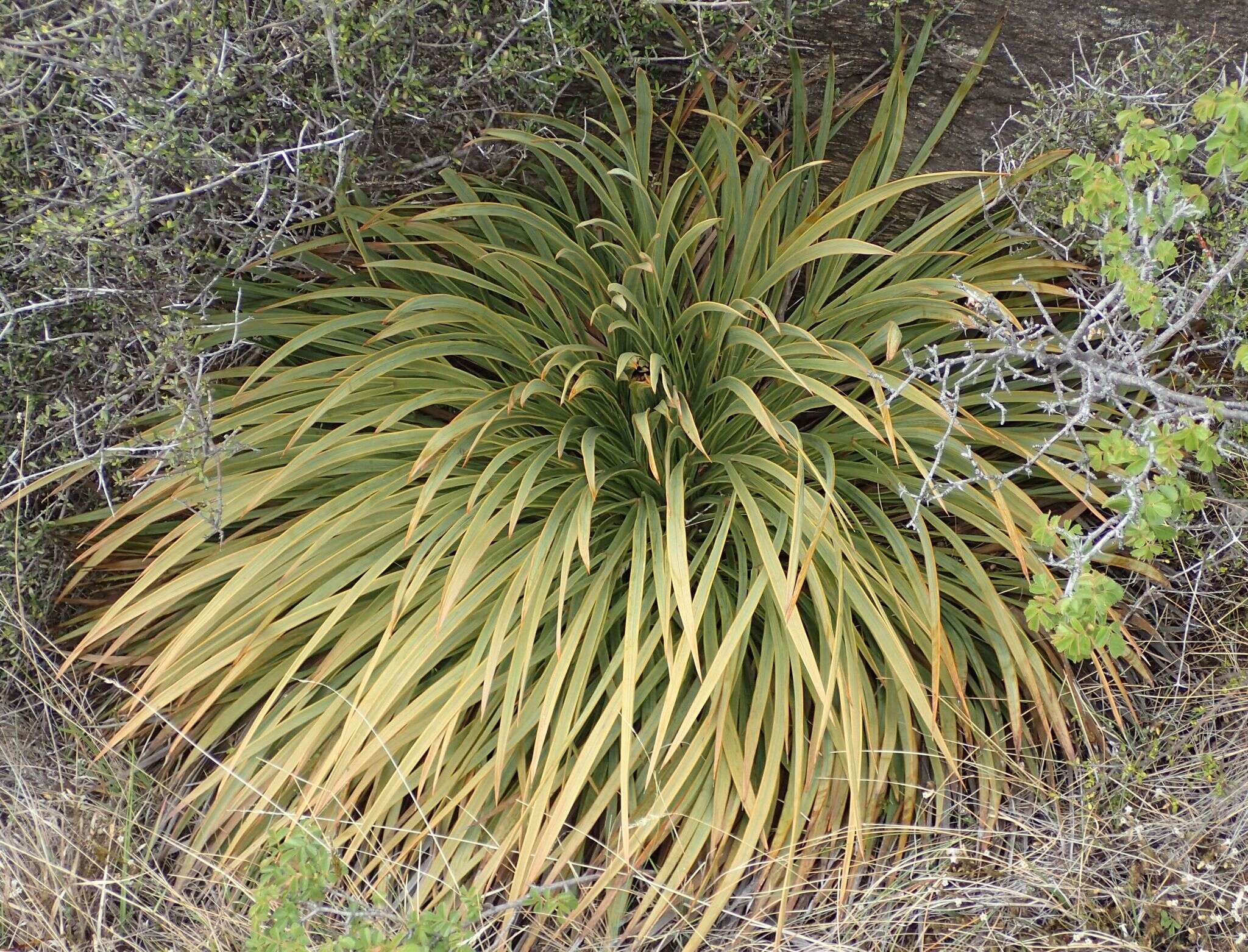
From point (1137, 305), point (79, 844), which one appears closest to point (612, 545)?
point (1137, 305)

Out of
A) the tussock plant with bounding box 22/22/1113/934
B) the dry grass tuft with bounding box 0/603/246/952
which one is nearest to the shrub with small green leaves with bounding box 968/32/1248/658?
the tussock plant with bounding box 22/22/1113/934

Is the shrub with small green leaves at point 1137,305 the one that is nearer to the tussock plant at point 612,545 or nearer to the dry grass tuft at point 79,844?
the tussock plant at point 612,545

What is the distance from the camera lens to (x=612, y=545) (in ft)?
7.50

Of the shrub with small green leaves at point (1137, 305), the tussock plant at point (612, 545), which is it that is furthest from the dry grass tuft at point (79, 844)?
the shrub with small green leaves at point (1137, 305)

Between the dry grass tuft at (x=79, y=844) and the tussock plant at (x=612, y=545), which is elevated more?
the tussock plant at (x=612, y=545)

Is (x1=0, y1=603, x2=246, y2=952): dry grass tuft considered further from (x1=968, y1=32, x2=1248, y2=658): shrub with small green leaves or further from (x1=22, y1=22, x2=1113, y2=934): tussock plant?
(x1=968, y1=32, x2=1248, y2=658): shrub with small green leaves

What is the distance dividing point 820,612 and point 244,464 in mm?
1335

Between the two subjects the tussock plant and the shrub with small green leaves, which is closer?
the shrub with small green leaves

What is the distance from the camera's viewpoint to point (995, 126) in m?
2.46

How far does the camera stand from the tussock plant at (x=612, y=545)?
2.07 meters

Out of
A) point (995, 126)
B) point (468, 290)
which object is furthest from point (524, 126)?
point (995, 126)

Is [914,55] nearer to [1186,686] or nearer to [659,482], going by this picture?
[659,482]

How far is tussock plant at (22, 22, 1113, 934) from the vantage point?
81.4 inches

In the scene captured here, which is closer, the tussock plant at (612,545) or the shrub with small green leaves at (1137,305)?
the shrub with small green leaves at (1137,305)
